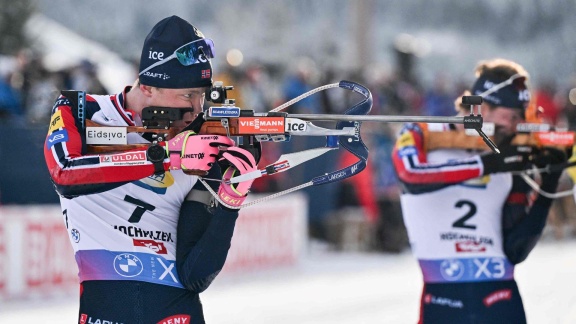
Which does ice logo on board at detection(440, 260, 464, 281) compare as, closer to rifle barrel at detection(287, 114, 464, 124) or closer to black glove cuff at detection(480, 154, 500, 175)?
black glove cuff at detection(480, 154, 500, 175)

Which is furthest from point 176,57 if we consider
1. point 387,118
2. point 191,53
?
point 387,118

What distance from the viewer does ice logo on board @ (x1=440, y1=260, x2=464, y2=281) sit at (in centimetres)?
565

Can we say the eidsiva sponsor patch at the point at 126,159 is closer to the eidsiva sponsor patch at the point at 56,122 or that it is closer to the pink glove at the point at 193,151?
the pink glove at the point at 193,151

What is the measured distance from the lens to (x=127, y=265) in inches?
169

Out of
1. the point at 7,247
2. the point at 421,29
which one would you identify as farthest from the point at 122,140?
the point at 421,29

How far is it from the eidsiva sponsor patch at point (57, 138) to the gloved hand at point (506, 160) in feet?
7.30

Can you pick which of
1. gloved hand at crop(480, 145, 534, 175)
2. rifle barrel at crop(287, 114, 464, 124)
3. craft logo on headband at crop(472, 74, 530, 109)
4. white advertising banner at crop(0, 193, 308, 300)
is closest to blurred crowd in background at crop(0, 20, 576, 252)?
white advertising banner at crop(0, 193, 308, 300)

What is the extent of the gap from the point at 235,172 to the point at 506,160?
185 cm

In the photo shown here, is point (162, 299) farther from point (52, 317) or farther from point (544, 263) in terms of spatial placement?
point (544, 263)

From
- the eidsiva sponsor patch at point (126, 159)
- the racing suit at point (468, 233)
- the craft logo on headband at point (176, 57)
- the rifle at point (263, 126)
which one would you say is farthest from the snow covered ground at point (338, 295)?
the eidsiva sponsor patch at point (126, 159)

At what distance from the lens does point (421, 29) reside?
35.2 meters

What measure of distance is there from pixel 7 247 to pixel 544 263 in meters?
7.29

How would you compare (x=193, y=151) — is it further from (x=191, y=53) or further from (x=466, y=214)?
(x=466, y=214)

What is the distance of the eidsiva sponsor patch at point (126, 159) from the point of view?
3924mm
